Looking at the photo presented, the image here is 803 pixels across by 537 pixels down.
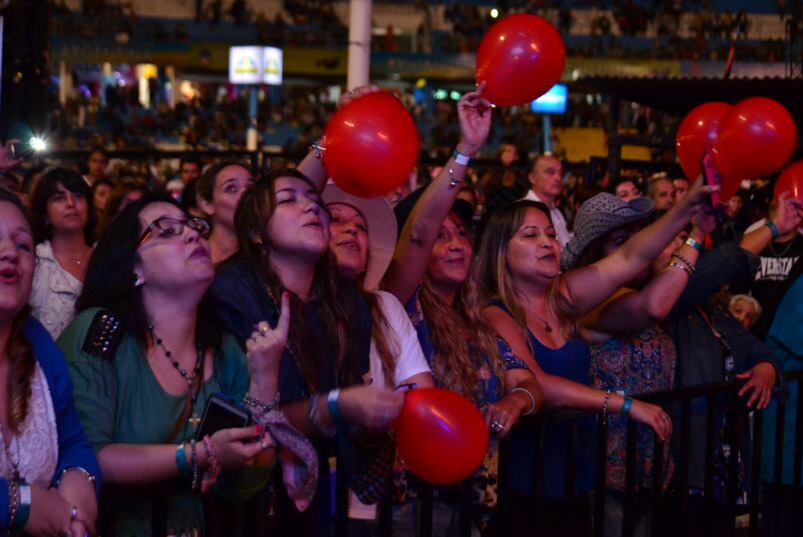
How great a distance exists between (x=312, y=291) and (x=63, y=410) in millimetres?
927

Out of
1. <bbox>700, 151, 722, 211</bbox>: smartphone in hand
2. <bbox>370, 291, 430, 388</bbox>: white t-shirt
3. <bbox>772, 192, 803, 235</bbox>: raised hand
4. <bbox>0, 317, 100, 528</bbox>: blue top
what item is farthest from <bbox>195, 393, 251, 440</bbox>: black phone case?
<bbox>772, 192, 803, 235</bbox>: raised hand

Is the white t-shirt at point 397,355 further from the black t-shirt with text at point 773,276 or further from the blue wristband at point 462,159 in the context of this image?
the black t-shirt with text at point 773,276

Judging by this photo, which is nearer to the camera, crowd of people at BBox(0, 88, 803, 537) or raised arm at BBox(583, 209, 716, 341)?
crowd of people at BBox(0, 88, 803, 537)

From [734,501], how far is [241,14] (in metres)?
32.8

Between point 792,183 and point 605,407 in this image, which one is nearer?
point 605,407

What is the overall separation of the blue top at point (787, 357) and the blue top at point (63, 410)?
10.4 feet

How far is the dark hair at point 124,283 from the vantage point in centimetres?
293

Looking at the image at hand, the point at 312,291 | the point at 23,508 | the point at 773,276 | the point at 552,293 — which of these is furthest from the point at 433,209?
the point at 773,276

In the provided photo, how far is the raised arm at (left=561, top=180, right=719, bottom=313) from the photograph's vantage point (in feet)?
13.0

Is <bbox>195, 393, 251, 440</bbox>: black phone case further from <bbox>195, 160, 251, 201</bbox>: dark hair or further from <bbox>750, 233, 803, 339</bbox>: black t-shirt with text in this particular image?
<bbox>750, 233, 803, 339</bbox>: black t-shirt with text

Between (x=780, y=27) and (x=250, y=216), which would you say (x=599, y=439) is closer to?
(x=250, y=216)

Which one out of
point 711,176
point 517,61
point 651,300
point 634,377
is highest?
point 517,61

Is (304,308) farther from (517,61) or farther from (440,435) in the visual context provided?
(517,61)

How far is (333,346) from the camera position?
3.22 m
